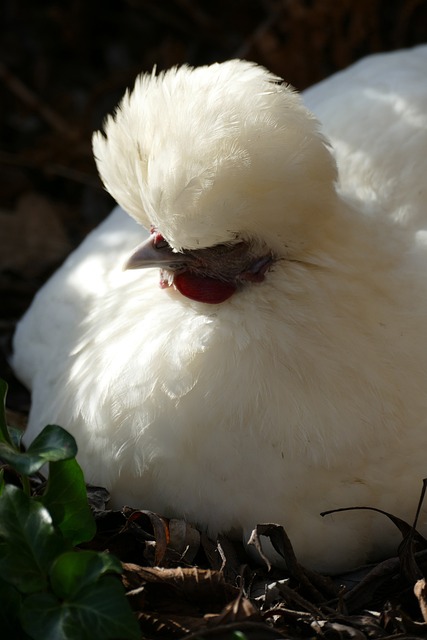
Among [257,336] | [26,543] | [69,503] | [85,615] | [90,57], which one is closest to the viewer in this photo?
[85,615]

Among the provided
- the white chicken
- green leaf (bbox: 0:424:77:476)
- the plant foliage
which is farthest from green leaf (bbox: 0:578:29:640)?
the white chicken

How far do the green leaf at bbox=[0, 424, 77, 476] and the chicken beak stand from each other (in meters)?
0.58

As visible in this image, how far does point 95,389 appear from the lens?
3.07 metres

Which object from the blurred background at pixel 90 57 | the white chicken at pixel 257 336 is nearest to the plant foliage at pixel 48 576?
the white chicken at pixel 257 336

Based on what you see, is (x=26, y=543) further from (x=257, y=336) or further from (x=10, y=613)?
(x=257, y=336)

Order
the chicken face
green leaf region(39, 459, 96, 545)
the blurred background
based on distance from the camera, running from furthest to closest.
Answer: the blurred background → the chicken face → green leaf region(39, 459, 96, 545)

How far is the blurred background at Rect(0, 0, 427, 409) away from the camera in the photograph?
5379 millimetres

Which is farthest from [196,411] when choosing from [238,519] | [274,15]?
[274,15]

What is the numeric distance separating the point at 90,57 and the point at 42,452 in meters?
4.14

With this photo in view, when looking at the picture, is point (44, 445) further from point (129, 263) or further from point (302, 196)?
point (302, 196)

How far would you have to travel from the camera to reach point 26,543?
2395 mm

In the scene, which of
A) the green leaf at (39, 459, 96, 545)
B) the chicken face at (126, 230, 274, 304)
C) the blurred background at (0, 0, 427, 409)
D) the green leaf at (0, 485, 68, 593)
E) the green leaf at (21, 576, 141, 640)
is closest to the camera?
the green leaf at (21, 576, 141, 640)

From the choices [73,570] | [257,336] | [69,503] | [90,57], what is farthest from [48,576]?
[90,57]

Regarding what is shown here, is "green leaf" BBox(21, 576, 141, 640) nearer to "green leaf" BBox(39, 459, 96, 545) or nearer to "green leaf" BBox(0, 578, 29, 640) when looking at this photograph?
"green leaf" BBox(0, 578, 29, 640)
